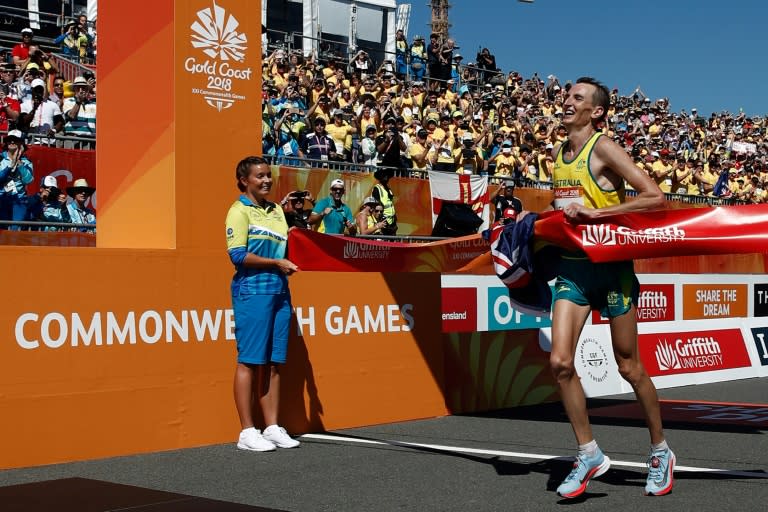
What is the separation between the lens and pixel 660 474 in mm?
5672

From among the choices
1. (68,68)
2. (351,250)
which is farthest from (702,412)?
(68,68)

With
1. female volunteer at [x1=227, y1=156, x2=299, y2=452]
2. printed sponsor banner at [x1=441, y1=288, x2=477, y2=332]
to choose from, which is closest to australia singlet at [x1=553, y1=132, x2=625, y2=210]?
female volunteer at [x1=227, y1=156, x2=299, y2=452]

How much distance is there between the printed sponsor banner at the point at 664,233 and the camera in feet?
19.5

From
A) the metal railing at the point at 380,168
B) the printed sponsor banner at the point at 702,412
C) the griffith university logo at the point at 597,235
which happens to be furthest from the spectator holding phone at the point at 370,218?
the griffith university logo at the point at 597,235

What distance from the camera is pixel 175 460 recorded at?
6973mm

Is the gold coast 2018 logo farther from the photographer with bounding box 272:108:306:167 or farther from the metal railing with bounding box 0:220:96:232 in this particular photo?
the photographer with bounding box 272:108:306:167

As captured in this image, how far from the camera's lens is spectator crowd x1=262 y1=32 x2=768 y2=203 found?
17641mm

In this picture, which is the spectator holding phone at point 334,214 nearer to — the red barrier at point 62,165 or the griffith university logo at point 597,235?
the red barrier at point 62,165

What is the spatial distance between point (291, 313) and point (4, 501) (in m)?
2.97

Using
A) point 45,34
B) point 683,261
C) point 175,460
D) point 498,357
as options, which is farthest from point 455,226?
point 175,460

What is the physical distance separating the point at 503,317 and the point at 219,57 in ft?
15.0

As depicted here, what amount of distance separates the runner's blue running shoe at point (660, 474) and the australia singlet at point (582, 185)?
4.72 ft

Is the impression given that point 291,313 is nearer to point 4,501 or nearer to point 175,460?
point 175,460

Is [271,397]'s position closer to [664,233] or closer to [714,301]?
[664,233]
